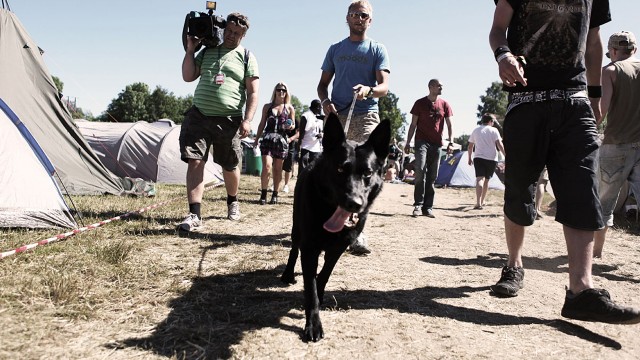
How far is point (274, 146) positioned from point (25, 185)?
4.00 metres

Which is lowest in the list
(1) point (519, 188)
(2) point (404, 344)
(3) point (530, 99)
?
A: (2) point (404, 344)

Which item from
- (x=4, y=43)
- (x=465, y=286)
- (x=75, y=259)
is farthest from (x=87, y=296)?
(x=4, y=43)

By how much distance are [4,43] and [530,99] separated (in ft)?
22.2

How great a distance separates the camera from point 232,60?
15.0 feet

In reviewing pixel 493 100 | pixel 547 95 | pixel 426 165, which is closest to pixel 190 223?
pixel 547 95

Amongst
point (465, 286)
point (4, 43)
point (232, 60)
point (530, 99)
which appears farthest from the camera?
point (4, 43)

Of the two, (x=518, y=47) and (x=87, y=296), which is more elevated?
(x=518, y=47)

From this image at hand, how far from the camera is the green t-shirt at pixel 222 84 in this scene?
445cm

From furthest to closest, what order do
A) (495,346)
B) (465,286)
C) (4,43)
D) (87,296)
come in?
(4,43), (465,286), (87,296), (495,346)

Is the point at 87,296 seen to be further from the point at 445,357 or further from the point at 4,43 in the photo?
the point at 4,43

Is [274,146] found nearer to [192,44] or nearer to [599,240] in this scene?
[192,44]

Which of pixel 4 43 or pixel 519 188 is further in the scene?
pixel 4 43

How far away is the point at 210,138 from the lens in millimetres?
4543

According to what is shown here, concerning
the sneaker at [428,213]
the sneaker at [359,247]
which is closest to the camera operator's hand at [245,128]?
the sneaker at [359,247]
